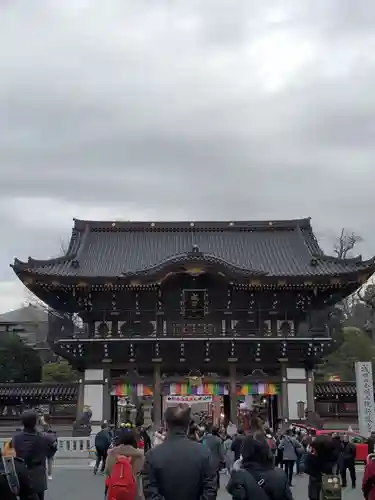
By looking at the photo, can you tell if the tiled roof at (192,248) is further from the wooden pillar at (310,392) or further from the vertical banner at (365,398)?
the vertical banner at (365,398)

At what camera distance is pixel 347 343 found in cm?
3978

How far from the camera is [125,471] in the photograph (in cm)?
742

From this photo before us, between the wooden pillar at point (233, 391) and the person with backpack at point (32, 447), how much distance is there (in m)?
21.8

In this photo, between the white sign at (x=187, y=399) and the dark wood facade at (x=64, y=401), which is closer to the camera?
the white sign at (x=187, y=399)

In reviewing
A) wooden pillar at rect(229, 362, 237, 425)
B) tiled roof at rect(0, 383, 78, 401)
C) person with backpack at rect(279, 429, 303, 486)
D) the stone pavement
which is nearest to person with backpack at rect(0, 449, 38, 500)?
the stone pavement

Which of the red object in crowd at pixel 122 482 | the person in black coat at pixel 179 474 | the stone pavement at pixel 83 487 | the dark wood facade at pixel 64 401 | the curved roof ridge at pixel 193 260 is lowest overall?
the stone pavement at pixel 83 487

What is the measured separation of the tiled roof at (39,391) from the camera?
103 ft

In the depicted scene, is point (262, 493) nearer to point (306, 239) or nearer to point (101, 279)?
point (101, 279)

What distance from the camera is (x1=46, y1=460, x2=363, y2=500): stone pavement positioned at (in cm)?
1491

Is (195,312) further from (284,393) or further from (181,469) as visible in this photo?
(181,469)

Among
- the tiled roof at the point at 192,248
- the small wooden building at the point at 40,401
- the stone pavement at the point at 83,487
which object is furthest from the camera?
the small wooden building at the point at 40,401

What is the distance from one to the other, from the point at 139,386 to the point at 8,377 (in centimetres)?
1238

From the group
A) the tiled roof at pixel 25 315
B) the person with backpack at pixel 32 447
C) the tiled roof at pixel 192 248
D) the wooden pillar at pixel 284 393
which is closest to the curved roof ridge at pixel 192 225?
the tiled roof at pixel 192 248

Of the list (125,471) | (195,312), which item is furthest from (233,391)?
(125,471)
